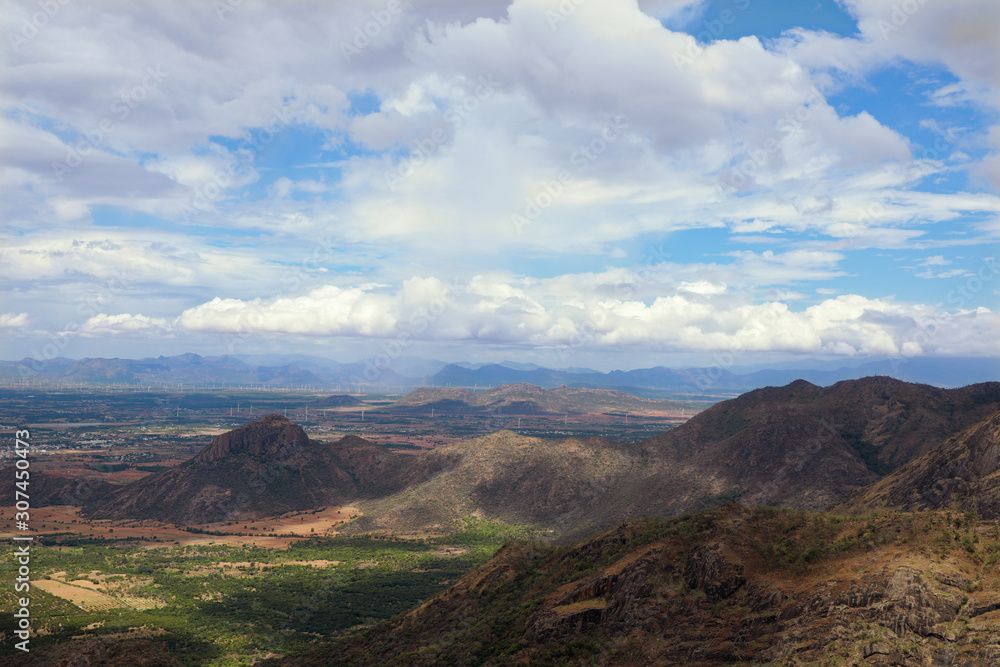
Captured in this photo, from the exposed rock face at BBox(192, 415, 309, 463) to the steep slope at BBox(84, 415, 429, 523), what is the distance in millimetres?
255

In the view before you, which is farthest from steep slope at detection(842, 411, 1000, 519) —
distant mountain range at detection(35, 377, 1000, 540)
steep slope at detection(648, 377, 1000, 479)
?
steep slope at detection(648, 377, 1000, 479)

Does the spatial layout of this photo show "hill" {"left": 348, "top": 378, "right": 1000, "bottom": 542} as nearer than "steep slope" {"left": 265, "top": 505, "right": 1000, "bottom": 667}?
No

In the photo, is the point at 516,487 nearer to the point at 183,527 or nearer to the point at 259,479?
the point at 259,479

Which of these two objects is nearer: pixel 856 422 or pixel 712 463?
pixel 712 463

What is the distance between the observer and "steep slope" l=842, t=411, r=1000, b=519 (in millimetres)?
53312

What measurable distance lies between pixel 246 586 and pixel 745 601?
8142cm

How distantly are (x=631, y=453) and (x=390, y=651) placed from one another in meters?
103

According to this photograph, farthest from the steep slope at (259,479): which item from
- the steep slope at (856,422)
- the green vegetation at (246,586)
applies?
the steep slope at (856,422)

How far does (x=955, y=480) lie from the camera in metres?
59.9

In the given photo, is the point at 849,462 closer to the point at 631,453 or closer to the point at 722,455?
the point at 722,455

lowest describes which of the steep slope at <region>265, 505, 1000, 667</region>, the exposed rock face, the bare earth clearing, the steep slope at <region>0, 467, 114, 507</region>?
the bare earth clearing

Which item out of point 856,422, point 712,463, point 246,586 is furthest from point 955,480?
point 246,586

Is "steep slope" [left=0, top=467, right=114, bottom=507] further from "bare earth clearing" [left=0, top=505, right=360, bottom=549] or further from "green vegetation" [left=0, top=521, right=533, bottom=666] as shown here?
"green vegetation" [left=0, top=521, right=533, bottom=666]

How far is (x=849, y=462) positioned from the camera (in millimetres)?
104500
